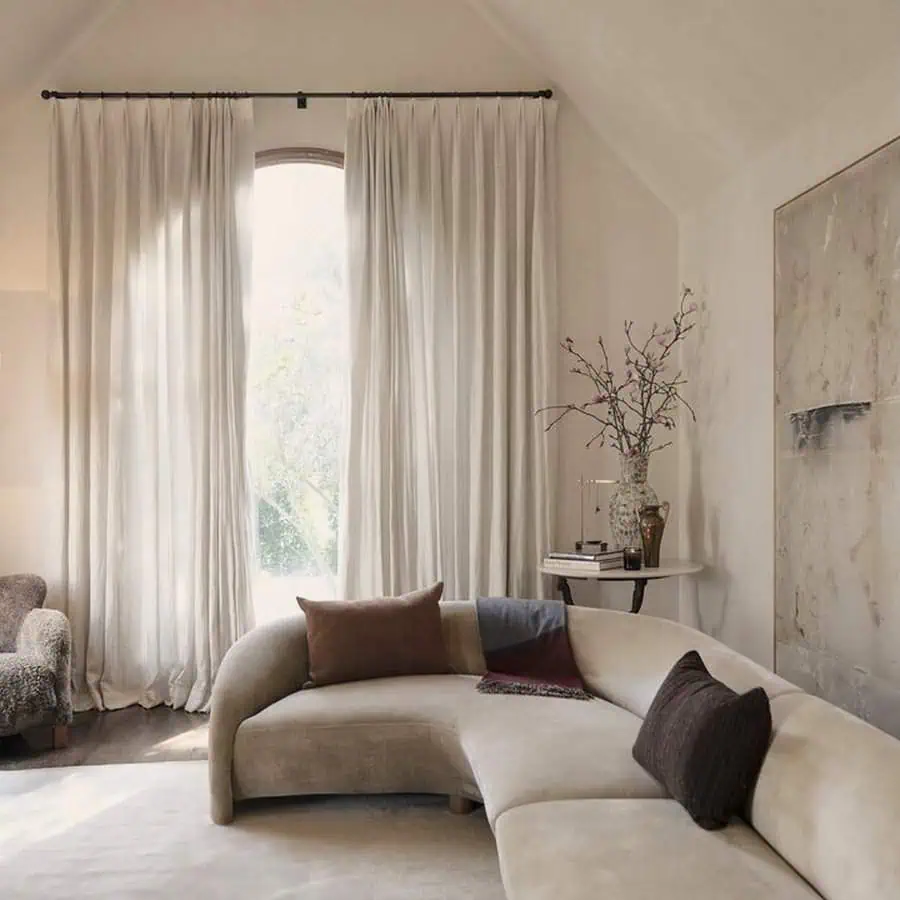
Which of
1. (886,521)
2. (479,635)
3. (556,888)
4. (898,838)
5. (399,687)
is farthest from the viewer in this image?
(479,635)

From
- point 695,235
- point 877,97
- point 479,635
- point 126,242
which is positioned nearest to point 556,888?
point 479,635

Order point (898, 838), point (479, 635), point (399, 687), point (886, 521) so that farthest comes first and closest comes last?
point (479, 635) < point (399, 687) < point (886, 521) < point (898, 838)

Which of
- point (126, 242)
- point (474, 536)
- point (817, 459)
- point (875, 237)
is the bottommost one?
point (474, 536)

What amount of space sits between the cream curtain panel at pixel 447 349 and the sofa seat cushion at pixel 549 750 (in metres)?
1.34

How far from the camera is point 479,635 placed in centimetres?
373

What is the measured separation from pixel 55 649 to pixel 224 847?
142cm

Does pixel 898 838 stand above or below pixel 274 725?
above

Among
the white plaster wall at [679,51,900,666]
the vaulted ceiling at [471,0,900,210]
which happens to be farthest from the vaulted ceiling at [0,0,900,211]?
the white plaster wall at [679,51,900,666]

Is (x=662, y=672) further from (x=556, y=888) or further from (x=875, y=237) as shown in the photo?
(x=875, y=237)

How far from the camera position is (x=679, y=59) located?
11.7 ft

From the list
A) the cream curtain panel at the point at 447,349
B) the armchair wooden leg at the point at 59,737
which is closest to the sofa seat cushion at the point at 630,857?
the cream curtain panel at the point at 447,349

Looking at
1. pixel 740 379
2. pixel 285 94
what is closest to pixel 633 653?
pixel 740 379

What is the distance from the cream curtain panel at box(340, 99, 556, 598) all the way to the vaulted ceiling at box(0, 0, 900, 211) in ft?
1.36

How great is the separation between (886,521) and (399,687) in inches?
68.7
